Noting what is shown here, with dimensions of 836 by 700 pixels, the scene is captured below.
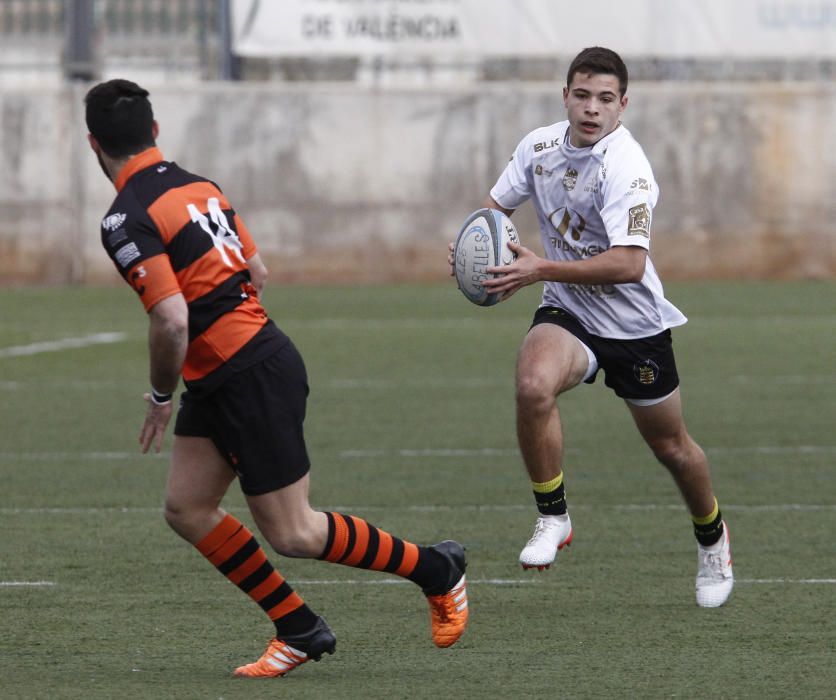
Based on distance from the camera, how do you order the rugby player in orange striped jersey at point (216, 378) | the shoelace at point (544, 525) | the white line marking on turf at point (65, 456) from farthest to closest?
the white line marking on turf at point (65, 456)
the shoelace at point (544, 525)
the rugby player in orange striped jersey at point (216, 378)

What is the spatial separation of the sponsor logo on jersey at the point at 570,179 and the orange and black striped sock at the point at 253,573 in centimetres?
200

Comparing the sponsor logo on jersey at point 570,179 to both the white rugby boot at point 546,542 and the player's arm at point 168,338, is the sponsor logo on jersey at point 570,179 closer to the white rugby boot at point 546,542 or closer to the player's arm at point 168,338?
the white rugby boot at point 546,542

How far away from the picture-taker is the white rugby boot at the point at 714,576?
674 centimetres

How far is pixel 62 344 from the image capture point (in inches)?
666

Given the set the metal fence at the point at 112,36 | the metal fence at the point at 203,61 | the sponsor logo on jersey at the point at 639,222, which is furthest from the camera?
the metal fence at the point at 112,36

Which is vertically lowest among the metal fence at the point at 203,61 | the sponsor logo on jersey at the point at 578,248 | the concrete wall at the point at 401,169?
the concrete wall at the point at 401,169

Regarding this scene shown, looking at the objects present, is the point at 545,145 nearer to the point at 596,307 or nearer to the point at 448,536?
the point at 596,307

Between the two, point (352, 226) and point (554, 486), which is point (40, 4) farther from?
point (554, 486)

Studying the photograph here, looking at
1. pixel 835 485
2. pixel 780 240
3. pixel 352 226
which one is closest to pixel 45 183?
pixel 352 226

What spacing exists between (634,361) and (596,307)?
27 centimetres

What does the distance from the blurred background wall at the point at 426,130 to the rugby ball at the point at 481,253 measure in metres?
16.8

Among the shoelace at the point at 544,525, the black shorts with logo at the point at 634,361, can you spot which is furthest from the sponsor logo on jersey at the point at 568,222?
the shoelace at the point at 544,525

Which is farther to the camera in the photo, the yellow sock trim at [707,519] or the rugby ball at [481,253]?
the yellow sock trim at [707,519]

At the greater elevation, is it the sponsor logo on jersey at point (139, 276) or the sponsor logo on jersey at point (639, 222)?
the sponsor logo on jersey at point (139, 276)
